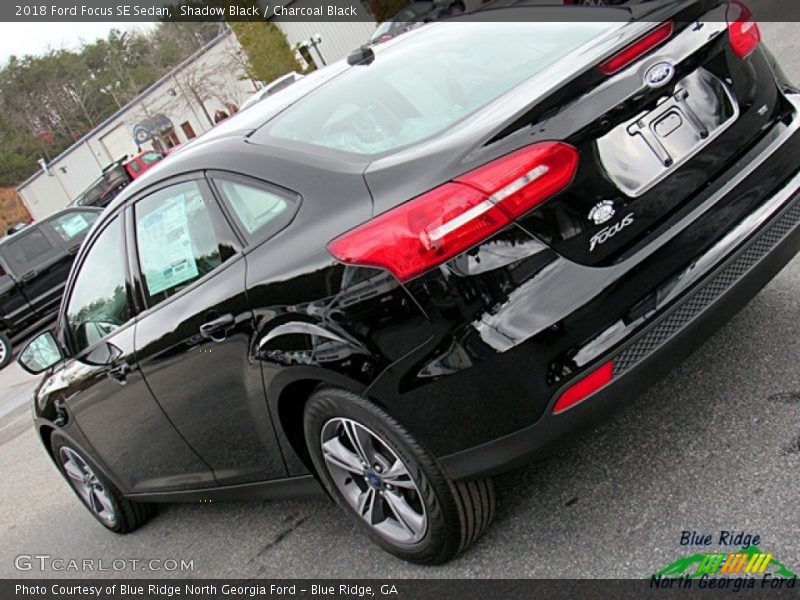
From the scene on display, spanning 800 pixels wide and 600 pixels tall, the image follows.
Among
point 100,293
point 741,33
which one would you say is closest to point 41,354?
point 100,293

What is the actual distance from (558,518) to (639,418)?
57cm

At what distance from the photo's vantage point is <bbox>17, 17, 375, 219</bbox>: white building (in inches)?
1829

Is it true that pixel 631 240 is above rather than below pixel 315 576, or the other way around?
above

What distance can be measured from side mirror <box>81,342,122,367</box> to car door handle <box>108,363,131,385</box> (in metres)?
0.04

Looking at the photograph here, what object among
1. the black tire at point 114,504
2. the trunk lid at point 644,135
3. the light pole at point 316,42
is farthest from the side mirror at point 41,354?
the light pole at point 316,42

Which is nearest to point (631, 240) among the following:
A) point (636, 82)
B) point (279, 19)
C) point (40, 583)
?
point (636, 82)

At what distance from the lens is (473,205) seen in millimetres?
2320

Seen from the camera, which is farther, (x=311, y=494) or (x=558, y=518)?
(x=311, y=494)

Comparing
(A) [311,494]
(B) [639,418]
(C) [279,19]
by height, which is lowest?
(B) [639,418]

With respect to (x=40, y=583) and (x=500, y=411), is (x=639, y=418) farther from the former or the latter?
(x=40, y=583)

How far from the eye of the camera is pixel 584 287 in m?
2.36

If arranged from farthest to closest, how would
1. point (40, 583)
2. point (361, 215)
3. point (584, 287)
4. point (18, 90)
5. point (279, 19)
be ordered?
point (18, 90) → point (279, 19) → point (40, 583) → point (361, 215) → point (584, 287)

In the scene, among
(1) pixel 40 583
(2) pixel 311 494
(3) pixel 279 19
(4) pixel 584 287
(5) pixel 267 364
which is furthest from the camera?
(3) pixel 279 19

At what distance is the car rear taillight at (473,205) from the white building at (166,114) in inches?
1582
